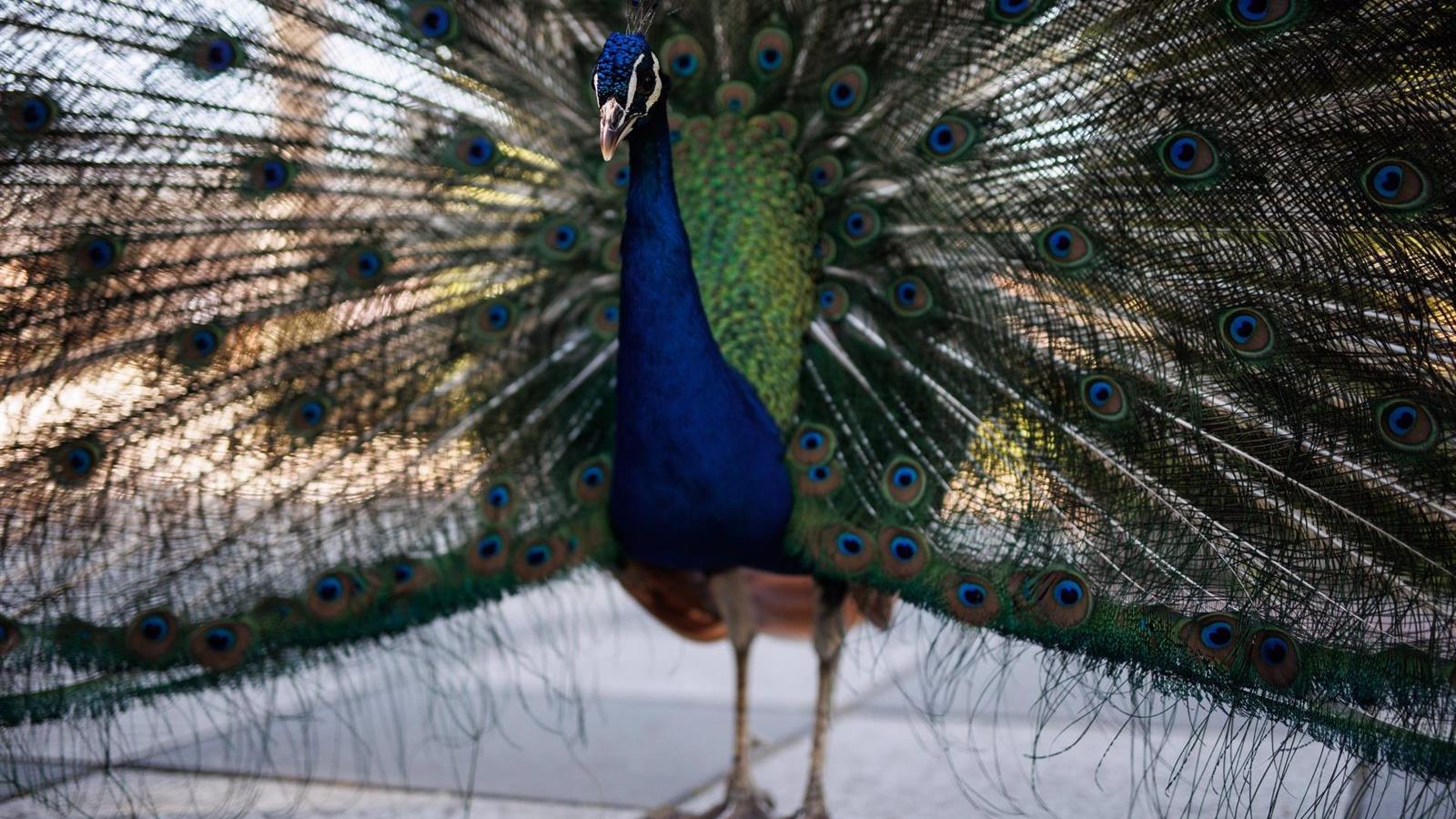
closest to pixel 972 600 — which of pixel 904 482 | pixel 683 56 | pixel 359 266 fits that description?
pixel 904 482

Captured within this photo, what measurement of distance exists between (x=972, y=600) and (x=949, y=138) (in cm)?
92

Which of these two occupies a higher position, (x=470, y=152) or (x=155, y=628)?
(x=470, y=152)

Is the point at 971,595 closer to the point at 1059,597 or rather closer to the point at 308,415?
the point at 1059,597

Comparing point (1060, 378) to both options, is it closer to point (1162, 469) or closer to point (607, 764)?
point (1162, 469)

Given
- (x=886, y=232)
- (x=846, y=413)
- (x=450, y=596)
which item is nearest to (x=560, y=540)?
(x=450, y=596)

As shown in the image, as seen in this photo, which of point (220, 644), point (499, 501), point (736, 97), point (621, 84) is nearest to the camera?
point (621, 84)

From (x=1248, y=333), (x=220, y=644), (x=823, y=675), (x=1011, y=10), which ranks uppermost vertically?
(x=1011, y=10)

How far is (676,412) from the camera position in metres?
2.36

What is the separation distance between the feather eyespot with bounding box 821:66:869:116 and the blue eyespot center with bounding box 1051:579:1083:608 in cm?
109

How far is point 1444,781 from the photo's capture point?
1797 mm

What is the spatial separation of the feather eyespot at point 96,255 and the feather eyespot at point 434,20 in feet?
2.52

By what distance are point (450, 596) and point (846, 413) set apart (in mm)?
889

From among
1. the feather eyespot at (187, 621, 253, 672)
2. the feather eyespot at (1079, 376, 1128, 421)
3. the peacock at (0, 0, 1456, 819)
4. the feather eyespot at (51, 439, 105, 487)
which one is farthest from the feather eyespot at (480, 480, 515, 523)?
the feather eyespot at (1079, 376, 1128, 421)

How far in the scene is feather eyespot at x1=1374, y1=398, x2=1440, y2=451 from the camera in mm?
1945
